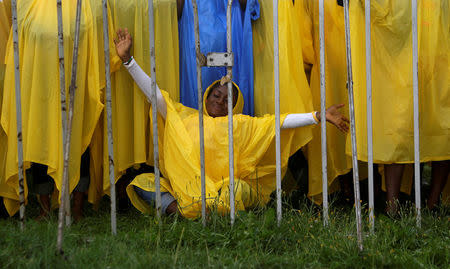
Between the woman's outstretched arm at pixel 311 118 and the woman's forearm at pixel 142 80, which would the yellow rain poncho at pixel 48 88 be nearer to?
the woman's forearm at pixel 142 80

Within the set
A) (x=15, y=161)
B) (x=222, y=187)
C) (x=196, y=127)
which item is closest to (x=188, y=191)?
(x=222, y=187)

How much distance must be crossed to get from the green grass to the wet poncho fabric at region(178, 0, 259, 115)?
0.97 metres

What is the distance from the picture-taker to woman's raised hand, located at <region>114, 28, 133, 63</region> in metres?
3.55

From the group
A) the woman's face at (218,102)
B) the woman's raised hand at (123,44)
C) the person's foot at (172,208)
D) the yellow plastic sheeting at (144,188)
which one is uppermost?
the woman's raised hand at (123,44)

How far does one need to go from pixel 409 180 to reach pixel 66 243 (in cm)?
241

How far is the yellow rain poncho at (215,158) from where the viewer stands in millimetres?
3434

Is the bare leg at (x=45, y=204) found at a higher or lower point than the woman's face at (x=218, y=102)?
lower

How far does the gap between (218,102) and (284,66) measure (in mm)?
501

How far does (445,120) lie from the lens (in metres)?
3.59

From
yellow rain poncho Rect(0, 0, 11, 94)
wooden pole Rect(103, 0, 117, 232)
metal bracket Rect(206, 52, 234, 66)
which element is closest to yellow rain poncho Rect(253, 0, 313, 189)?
metal bracket Rect(206, 52, 234, 66)

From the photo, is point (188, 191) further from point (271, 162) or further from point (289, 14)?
point (289, 14)

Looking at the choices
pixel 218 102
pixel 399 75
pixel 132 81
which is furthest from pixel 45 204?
pixel 399 75

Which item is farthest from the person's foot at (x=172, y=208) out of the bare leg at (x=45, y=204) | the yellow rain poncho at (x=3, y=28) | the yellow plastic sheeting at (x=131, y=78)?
the yellow rain poncho at (x=3, y=28)

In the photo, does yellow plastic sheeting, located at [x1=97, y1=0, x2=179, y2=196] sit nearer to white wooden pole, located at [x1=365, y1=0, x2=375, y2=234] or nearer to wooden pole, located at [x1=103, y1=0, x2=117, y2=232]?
wooden pole, located at [x1=103, y1=0, x2=117, y2=232]
